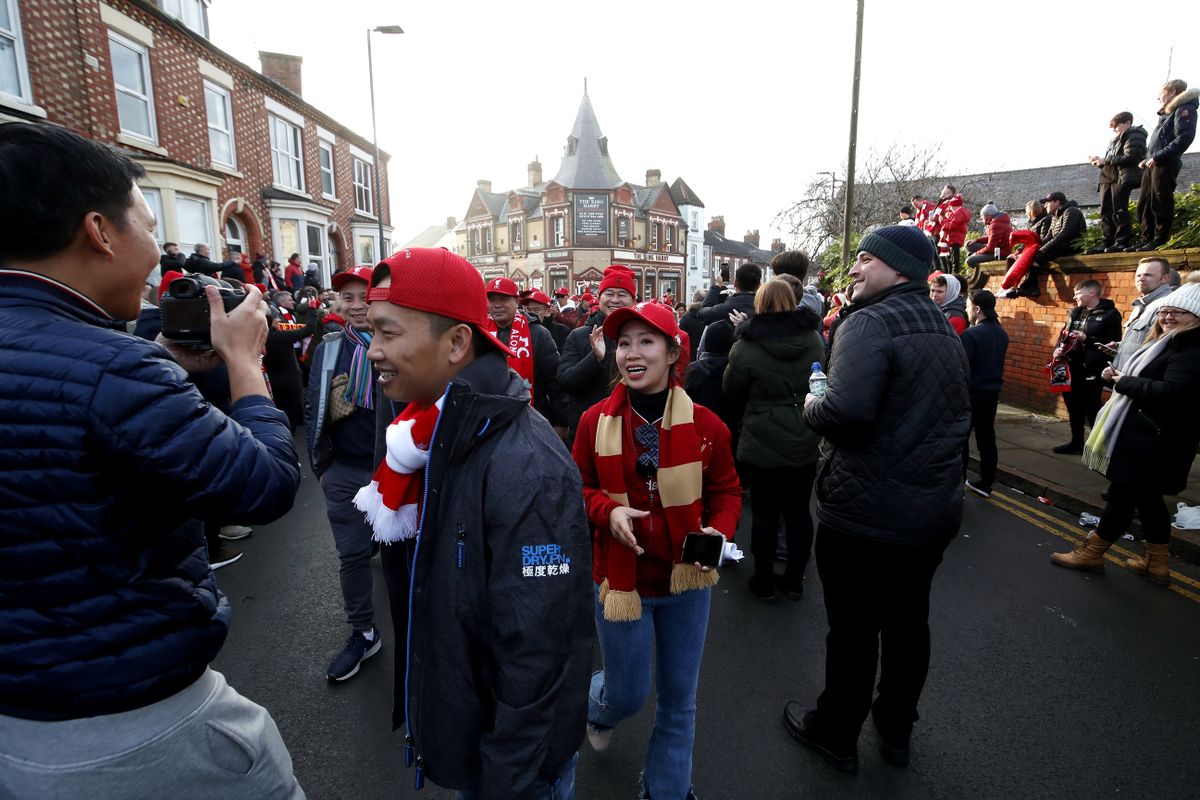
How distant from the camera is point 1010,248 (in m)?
10.7

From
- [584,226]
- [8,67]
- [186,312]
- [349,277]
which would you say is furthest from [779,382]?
[584,226]

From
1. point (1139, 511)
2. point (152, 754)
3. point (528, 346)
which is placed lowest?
point (1139, 511)

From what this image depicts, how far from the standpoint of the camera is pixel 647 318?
92.2 inches

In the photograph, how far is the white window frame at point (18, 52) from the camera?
9.43 m

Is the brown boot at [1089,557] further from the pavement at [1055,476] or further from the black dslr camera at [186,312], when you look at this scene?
the black dslr camera at [186,312]

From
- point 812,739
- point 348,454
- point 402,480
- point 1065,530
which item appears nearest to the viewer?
point 402,480

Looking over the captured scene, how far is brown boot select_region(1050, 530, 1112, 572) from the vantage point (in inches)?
177

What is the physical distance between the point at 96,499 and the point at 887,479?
98.8 inches

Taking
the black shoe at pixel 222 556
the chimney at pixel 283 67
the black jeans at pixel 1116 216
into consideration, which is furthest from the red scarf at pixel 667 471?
the chimney at pixel 283 67

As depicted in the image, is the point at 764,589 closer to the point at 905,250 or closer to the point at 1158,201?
the point at 905,250

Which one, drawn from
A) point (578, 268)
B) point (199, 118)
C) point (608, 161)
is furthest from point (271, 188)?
point (608, 161)

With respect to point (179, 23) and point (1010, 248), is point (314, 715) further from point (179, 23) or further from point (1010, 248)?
point (179, 23)

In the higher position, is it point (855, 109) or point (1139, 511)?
point (855, 109)

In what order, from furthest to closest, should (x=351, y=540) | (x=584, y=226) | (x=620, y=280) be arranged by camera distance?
(x=584, y=226)
(x=620, y=280)
(x=351, y=540)
